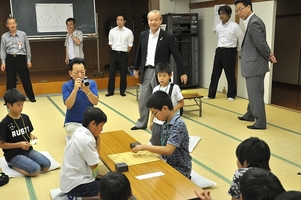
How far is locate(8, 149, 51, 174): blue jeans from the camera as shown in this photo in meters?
3.01

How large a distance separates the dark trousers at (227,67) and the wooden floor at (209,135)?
6.5 inches

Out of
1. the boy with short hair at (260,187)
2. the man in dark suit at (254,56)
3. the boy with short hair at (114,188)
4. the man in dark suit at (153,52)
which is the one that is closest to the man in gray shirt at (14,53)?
the man in dark suit at (153,52)

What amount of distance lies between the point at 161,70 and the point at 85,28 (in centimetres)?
452

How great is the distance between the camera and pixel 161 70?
3.47m

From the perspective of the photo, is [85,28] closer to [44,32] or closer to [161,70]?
[44,32]

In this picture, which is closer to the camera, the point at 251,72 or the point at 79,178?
the point at 79,178

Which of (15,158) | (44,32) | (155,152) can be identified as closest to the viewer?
(155,152)

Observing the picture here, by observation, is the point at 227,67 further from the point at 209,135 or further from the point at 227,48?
the point at 209,135

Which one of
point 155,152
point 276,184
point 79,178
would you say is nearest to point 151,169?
point 155,152

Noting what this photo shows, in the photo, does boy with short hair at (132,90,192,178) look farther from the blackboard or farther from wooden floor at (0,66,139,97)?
the blackboard

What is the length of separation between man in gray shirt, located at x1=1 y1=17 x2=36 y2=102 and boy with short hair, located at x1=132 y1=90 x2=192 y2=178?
4031 millimetres

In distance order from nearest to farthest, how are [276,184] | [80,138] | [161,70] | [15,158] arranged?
[276,184] → [80,138] → [15,158] → [161,70]

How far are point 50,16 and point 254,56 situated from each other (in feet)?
15.4

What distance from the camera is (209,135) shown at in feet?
13.6
